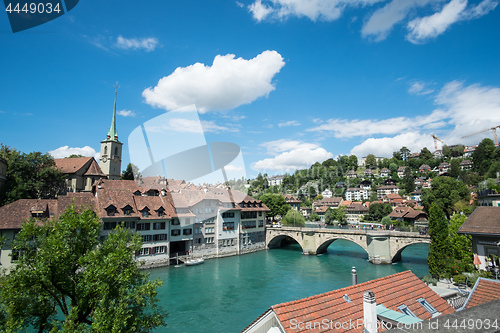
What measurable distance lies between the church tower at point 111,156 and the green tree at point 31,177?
56.1ft

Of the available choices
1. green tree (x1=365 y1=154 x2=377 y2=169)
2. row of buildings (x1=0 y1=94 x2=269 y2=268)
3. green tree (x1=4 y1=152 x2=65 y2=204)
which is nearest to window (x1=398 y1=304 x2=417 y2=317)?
row of buildings (x1=0 y1=94 x2=269 y2=268)

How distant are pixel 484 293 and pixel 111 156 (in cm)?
6690

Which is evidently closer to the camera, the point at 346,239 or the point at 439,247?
the point at 439,247

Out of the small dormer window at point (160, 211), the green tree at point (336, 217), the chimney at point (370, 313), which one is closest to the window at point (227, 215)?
the small dormer window at point (160, 211)

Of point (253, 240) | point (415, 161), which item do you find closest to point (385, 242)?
point (253, 240)

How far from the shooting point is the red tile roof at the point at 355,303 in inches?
323

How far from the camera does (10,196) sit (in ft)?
123

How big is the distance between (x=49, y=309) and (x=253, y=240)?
42.3 m

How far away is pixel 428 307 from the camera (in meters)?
10.5

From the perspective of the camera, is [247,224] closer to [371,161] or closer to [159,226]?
[159,226]

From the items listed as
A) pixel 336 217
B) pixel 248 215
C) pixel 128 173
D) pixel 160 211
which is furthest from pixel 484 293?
pixel 336 217

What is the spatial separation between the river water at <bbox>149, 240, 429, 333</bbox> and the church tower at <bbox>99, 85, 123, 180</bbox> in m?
35.7

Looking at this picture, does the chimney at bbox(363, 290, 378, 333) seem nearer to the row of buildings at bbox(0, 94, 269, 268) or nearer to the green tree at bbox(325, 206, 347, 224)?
the row of buildings at bbox(0, 94, 269, 268)

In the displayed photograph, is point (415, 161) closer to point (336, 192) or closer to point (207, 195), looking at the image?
point (336, 192)
